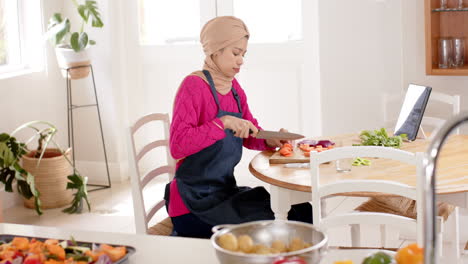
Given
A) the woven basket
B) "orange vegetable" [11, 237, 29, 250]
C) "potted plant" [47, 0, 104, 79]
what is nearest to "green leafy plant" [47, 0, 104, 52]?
"potted plant" [47, 0, 104, 79]

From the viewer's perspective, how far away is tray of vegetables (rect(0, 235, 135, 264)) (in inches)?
71.1

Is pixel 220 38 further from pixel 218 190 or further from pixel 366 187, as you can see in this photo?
pixel 366 187

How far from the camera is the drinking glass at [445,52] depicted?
433cm

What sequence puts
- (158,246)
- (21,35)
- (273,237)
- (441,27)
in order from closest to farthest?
(273,237), (158,246), (441,27), (21,35)

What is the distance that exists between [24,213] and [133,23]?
5.03 feet

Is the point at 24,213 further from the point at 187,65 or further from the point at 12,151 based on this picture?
the point at 187,65

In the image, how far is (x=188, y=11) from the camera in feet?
18.0

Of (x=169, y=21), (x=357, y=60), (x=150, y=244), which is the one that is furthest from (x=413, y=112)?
(x=169, y=21)

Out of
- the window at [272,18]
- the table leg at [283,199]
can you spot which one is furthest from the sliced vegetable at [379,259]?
the window at [272,18]

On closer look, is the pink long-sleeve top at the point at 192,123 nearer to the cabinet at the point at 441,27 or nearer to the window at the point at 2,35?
the cabinet at the point at 441,27

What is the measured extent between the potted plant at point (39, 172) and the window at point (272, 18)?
4.73ft

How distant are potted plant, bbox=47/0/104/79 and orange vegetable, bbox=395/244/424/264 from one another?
157 inches

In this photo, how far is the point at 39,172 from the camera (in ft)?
16.6

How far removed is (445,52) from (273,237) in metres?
2.87
